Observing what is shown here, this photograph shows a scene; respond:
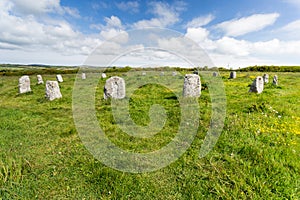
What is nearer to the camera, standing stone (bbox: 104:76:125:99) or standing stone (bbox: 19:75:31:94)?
standing stone (bbox: 104:76:125:99)

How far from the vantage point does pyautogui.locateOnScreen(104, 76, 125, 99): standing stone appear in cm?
1152

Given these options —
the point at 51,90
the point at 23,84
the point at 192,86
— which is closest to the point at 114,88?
the point at 51,90

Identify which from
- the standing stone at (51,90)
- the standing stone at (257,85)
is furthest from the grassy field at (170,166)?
the standing stone at (257,85)

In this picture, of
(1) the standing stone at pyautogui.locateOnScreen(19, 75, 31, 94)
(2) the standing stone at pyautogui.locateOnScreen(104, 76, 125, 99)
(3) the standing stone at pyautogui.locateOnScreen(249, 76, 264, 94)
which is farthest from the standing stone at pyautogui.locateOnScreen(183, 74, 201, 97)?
(1) the standing stone at pyautogui.locateOnScreen(19, 75, 31, 94)

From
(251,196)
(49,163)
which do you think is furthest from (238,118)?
(49,163)

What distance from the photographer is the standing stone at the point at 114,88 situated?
1152 cm

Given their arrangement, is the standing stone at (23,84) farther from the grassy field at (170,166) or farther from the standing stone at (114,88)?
the grassy field at (170,166)

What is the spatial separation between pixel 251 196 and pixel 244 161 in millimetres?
1009

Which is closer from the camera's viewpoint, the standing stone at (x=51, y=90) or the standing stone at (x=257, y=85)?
the standing stone at (x=51, y=90)

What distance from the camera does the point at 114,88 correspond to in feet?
38.2

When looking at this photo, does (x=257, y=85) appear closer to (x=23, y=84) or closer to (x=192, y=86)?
(x=192, y=86)

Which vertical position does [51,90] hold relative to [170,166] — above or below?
above

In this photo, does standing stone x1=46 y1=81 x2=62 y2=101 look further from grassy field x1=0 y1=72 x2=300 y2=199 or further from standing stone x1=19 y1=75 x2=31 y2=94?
grassy field x1=0 y1=72 x2=300 y2=199

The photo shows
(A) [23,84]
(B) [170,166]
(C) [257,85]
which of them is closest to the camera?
(B) [170,166]
